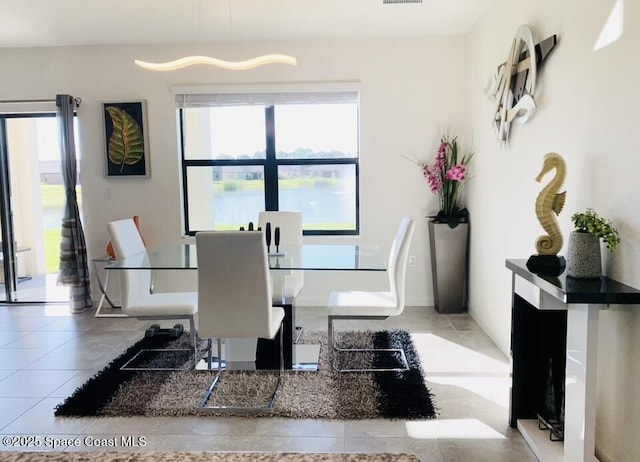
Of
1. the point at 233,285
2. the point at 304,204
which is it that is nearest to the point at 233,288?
the point at 233,285

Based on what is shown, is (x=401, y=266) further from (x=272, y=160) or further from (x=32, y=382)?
(x=32, y=382)

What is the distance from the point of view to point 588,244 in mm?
1951

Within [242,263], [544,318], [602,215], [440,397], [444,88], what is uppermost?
[444,88]

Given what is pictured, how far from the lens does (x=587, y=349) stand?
1841 mm

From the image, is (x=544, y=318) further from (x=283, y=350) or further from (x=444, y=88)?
(x=444, y=88)

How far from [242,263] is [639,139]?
1.87 meters

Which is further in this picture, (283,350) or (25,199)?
(25,199)

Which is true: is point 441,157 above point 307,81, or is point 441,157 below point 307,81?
below

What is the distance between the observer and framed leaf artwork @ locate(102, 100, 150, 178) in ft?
16.0

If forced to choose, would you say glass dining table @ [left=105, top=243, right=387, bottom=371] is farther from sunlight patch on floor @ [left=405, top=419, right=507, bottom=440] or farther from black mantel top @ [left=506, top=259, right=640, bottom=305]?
black mantel top @ [left=506, top=259, right=640, bottom=305]

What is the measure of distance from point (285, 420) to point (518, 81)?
247cm

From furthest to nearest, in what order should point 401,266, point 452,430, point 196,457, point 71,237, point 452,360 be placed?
point 71,237 < point 452,360 < point 401,266 < point 452,430 < point 196,457

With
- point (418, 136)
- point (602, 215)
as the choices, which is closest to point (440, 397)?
point (602, 215)

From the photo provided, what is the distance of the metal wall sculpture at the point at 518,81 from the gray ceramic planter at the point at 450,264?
3.82ft
